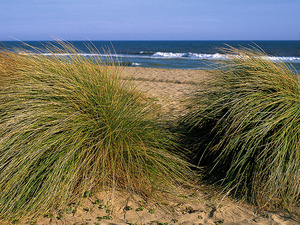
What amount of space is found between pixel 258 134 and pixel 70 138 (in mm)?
1693

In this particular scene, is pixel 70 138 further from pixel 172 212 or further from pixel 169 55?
pixel 169 55

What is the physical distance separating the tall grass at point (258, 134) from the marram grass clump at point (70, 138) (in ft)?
1.56

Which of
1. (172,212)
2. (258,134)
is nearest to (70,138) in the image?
(172,212)

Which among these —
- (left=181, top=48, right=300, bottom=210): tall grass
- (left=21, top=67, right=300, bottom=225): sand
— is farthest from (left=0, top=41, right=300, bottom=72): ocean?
(left=21, top=67, right=300, bottom=225): sand

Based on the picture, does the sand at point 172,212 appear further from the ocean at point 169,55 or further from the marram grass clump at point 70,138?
the ocean at point 169,55

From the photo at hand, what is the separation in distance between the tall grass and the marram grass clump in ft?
1.56

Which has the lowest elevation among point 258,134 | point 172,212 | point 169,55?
point 169,55

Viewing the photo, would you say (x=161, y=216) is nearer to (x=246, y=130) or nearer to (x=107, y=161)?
(x=107, y=161)

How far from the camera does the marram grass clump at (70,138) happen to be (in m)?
2.37

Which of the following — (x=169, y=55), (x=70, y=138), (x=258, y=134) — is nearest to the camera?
(x=70, y=138)

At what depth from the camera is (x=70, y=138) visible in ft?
8.15

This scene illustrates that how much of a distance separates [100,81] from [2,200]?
4.57 ft

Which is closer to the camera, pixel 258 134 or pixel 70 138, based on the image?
pixel 70 138

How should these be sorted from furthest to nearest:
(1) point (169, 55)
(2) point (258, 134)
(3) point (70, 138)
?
(1) point (169, 55) → (2) point (258, 134) → (3) point (70, 138)
